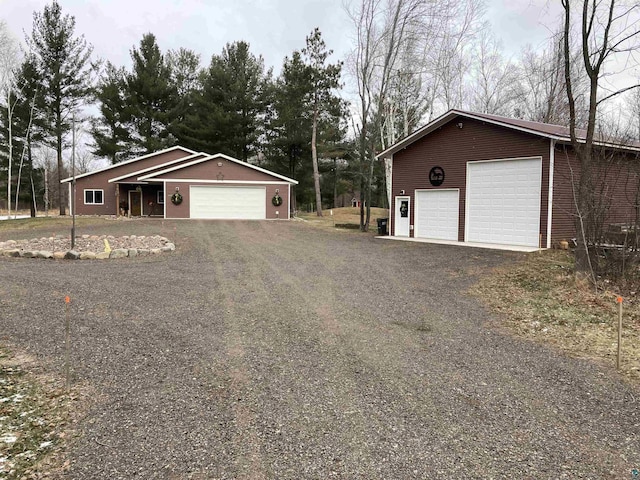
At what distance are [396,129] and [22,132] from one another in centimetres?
2593

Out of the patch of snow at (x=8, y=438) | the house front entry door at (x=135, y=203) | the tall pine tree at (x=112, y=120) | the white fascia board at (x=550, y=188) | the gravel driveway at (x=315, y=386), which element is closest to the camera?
the gravel driveway at (x=315, y=386)

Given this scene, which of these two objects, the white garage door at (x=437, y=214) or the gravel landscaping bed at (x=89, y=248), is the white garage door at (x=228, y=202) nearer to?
the gravel landscaping bed at (x=89, y=248)

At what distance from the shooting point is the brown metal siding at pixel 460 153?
44.5ft

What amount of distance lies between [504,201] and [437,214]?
279cm

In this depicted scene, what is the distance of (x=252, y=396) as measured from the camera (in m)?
3.76

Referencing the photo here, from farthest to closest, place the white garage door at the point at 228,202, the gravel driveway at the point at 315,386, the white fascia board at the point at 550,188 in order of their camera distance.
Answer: the white garage door at the point at 228,202, the white fascia board at the point at 550,188, the gravel driveway at the point at 315,386

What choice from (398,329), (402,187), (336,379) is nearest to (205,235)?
(402,187)

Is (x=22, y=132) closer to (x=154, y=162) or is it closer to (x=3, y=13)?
(x=3, y=13)

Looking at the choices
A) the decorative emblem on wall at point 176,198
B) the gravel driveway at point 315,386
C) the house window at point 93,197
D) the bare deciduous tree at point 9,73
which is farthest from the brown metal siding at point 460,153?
the bare deciduous tree at point 9,73

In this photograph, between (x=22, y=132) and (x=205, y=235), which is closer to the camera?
(x=205, y=235)

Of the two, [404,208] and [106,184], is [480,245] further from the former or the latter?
[106,184]

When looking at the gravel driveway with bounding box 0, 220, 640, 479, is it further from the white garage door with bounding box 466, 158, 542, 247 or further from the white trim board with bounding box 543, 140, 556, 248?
the white garage door with bounding box 466, 158, 542, 247

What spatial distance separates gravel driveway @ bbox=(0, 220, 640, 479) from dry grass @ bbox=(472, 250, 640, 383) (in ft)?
1.49

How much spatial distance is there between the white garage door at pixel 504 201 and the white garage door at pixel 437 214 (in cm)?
65
